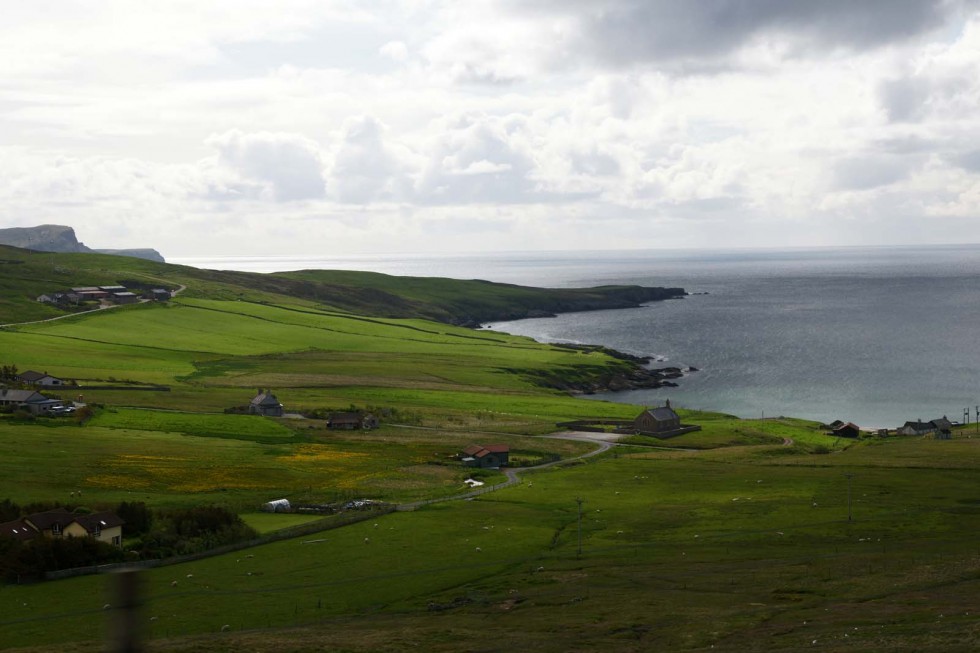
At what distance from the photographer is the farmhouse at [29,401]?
9569 centimetres

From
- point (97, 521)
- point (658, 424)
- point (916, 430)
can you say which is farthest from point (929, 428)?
point (97, 521)

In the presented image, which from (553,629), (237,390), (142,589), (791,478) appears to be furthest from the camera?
(237,390)

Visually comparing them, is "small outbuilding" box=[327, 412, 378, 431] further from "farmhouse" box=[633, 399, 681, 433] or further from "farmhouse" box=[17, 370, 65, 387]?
"farmhouse" box=[17, 370, 65, 387]

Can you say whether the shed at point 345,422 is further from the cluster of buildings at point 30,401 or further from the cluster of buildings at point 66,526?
the cluster of buildings at point 66,526

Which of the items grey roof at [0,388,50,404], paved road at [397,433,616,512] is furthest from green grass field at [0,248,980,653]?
grey roof at [0,388,50,404]

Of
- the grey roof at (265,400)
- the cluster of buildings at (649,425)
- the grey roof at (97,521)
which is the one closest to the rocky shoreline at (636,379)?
the cluster of buildings at (649,425)

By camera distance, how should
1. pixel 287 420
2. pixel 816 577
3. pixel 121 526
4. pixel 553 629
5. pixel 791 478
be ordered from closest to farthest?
1. pixel 553 629
2. pixel 816 577
3. pixel 121 526
4. pixel 791 478
5. pixel 287 420

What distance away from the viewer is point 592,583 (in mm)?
45344

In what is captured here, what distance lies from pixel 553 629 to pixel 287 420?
7221 cm

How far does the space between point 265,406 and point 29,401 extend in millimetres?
24596

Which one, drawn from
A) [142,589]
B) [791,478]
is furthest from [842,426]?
[142,589]

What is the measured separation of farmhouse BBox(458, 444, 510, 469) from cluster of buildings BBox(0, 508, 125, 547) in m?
37.5

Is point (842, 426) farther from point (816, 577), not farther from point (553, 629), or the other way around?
point (553, 629)

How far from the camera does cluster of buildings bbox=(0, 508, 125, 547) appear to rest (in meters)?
53.1
